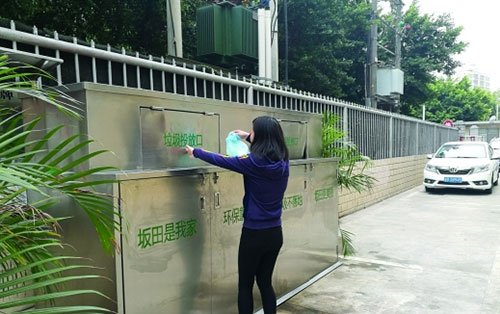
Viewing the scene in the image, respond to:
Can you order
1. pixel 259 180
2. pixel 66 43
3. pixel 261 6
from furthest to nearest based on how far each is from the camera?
pixel 261 6, pixel 66 43, pixel 259 180

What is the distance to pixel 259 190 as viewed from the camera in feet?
8.63

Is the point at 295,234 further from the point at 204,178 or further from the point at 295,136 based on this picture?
the point at 204,178

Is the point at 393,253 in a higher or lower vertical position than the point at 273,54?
lower

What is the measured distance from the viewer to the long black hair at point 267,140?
8.52 ft

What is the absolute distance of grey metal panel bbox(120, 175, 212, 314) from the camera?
7.63ft

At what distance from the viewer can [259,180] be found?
8.57ft

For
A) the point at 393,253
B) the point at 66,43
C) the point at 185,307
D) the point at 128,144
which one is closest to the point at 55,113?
the point at 128,144

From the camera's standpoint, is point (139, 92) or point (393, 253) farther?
point (393, 253)

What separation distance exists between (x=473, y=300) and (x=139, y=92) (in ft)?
11.5

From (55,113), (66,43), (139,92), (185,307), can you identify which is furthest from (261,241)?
(66,43)

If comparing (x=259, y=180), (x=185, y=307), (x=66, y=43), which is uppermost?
(x=66, y=43)

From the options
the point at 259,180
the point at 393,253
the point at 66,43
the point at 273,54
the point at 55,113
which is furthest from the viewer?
the point at 273,54

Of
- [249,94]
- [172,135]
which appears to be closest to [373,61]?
[249,94]

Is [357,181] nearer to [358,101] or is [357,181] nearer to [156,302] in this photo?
[156,302]
